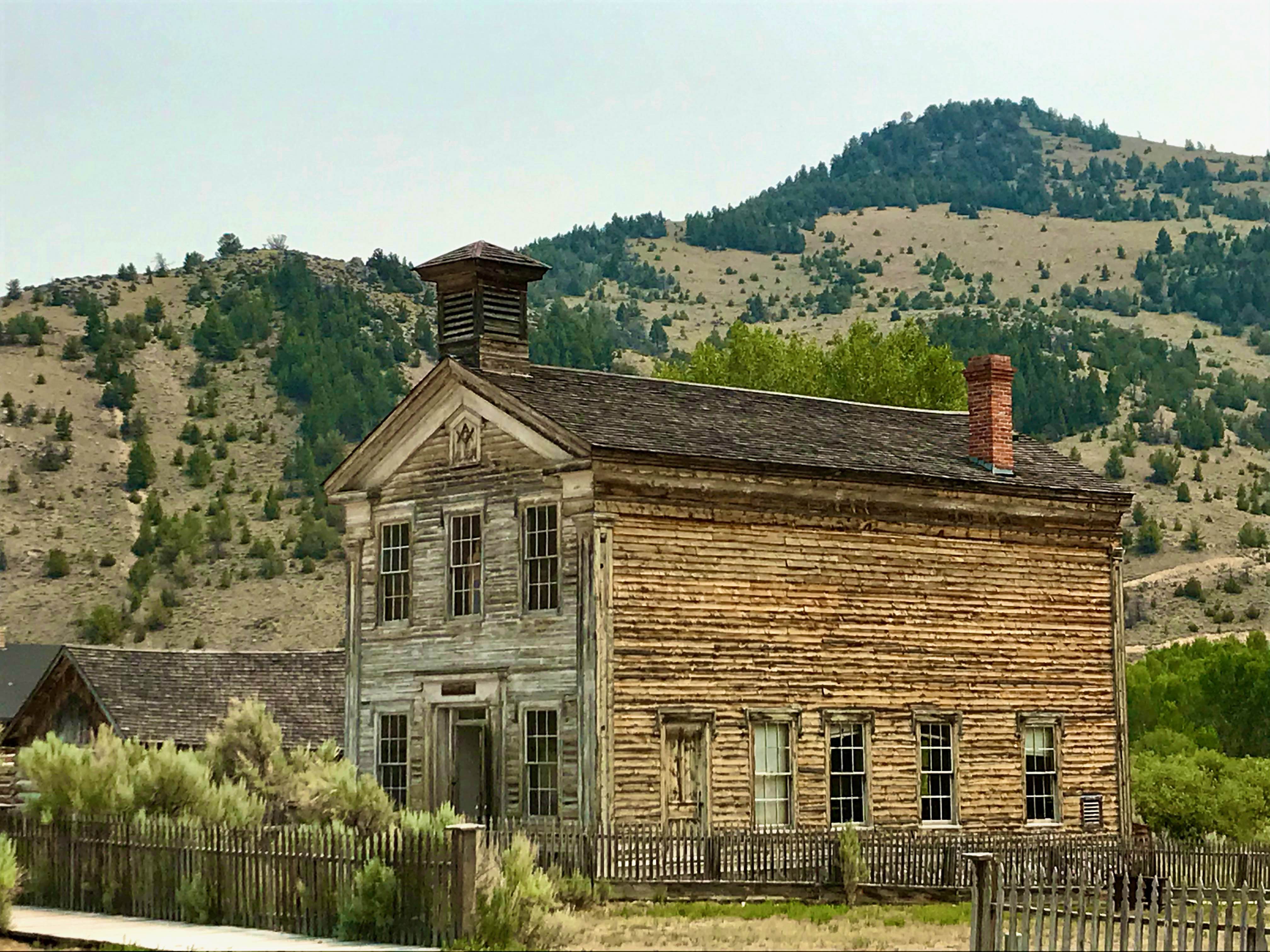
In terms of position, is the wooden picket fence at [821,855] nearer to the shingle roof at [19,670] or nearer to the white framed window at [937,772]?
the white framed window at [937,772]

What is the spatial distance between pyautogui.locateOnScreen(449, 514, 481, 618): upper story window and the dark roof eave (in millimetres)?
3466

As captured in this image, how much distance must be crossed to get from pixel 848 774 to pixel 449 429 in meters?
8.31

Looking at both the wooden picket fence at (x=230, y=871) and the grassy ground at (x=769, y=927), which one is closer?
the wooden picket fence at (x=230, y=871)

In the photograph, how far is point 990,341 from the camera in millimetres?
141250

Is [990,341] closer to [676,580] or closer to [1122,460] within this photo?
[1122,460]

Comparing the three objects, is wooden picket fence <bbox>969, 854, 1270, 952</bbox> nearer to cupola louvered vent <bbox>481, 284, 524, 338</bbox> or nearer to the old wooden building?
the old wooden building

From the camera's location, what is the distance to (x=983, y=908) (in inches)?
→ 782

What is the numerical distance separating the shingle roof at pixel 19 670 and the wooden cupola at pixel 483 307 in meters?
40.2

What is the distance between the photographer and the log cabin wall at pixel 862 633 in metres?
30.5

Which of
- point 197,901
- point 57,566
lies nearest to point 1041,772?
point 197,901

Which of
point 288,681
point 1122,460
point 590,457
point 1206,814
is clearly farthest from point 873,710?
point 1122,460

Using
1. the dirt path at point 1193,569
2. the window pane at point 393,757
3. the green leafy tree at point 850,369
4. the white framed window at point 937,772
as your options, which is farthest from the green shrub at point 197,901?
the dirt path at point 1193,569

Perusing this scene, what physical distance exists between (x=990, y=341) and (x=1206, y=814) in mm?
102697

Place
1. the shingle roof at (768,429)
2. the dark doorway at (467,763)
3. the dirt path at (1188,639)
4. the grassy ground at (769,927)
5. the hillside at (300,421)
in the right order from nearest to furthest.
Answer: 1. the grassy ground at (769,927)
2. the shingle roof at (768,429)
3. the dark doorway at (467,763)
4. the dirt path at (1188,639)
5. the hillside at (300,421)
